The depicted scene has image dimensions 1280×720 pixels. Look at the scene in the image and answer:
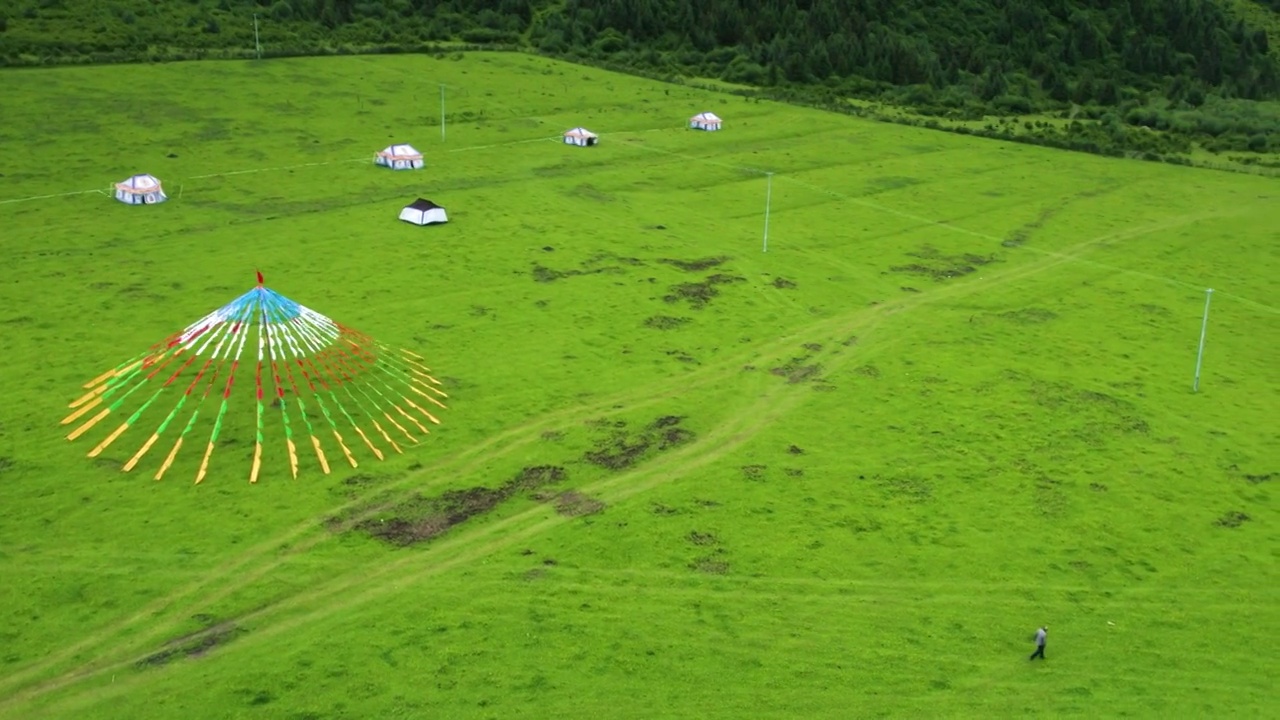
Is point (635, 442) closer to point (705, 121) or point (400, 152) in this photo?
point (400, 152)

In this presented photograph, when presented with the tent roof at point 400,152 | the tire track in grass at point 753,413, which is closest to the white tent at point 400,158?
the tent roof at point 400,152

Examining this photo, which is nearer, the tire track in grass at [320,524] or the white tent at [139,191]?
the tire track in grass at [320,524]

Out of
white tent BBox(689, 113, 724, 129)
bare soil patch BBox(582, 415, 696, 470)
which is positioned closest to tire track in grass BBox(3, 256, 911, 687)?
bare soil patch BBox(582, 415, 696, 470)

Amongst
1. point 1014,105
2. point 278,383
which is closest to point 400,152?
point 278,383

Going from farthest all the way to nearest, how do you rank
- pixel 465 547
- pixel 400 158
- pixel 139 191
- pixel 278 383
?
pixel 400 158 → pixel 139 191 → pixel 278 383 → pixel 465 547

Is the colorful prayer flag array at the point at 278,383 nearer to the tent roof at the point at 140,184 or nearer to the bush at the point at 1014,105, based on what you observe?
the tent roof at the point at 140,184

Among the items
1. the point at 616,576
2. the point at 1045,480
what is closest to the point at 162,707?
the point at 616,576
